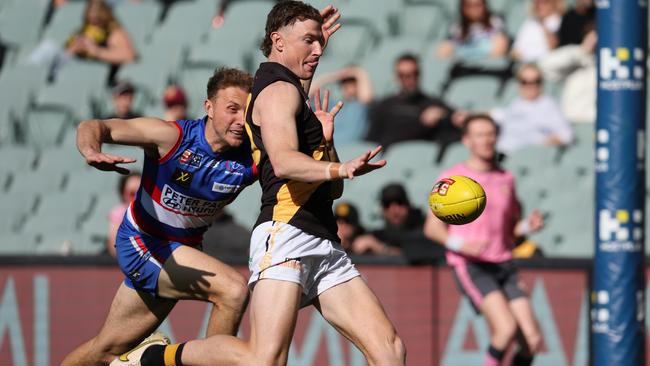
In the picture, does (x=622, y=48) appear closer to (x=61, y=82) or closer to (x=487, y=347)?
(x=487, y=347)

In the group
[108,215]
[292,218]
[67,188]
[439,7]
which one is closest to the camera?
[292,218]

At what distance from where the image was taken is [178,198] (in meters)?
6.99

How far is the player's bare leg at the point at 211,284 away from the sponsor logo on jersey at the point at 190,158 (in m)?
0.54

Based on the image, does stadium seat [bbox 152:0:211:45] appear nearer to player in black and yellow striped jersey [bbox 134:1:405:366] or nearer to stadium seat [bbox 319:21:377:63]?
stadium seat [bbox 319:21:377:63]

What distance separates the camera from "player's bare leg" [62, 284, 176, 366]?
7.12 metres

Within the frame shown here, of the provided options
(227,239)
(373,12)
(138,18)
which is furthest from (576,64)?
(138,18)

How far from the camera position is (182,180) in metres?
6.91

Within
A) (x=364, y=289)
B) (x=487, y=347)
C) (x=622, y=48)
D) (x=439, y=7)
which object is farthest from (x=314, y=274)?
(x=439, y=7)

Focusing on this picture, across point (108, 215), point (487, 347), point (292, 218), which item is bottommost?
point (487, 347)

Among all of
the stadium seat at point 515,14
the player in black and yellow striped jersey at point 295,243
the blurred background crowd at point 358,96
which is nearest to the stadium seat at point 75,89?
the blurred background crowd at point 358,96

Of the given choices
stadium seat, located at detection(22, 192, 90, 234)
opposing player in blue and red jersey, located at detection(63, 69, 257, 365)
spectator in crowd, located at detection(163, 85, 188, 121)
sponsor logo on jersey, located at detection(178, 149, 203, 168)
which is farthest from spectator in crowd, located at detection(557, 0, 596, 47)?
sponsor logo on jersey, located at detection(178, 149, 203, 168)

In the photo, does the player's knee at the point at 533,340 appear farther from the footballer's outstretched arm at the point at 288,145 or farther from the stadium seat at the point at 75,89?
the stadium seat at the point at 75,89

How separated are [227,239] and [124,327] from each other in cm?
342

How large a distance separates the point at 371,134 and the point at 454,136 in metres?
0.93
